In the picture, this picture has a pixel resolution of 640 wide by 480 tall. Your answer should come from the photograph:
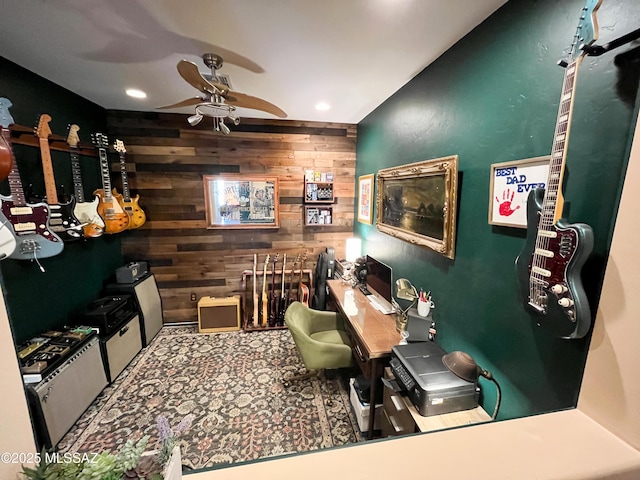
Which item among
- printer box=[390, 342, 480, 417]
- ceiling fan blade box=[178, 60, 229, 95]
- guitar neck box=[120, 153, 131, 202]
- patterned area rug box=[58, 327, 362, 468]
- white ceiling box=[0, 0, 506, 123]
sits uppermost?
white ceiling box=[0, 0, 506, 123]

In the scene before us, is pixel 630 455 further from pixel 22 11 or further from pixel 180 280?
pixel 180 280

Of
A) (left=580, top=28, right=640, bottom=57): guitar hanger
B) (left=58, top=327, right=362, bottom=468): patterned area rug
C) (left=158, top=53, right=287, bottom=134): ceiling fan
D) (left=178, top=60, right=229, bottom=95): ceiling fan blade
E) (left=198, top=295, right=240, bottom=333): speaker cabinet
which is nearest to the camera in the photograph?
(left=580, top=28, right=640, bottom=57): guitar hanger

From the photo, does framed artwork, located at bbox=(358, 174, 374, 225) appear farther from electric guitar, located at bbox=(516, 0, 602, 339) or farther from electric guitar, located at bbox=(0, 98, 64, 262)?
electric guitar, located at bbox=(0, 98, 64, 262)

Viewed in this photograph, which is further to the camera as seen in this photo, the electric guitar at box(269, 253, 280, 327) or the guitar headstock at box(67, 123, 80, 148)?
the electric guitar at box(269, 253, 280, 327)

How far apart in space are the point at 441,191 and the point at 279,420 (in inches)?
82.0

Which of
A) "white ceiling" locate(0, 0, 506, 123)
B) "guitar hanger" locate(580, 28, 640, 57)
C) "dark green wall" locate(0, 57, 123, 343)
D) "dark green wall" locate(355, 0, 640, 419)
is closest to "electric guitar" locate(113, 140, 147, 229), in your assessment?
"dark green wall" locate(0, 57, 123, 343)

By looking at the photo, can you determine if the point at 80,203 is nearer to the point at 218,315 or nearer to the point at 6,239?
the point at 6,239

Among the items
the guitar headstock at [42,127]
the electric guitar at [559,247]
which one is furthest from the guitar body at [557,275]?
the guitar headstock at [42,127]

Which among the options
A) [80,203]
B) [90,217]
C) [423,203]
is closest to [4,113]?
[80,203]

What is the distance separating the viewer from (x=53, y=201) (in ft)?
6.84

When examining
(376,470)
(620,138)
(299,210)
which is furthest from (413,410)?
(299,210)

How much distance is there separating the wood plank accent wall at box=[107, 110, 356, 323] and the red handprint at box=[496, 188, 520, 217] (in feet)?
8.17

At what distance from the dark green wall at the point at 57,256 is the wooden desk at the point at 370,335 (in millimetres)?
2208

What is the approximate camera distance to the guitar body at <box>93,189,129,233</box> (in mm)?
2631
